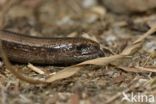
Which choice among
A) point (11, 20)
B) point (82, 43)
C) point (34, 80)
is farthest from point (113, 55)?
point (11, 20)

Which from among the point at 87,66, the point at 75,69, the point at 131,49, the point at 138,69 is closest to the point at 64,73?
the point at 75,69

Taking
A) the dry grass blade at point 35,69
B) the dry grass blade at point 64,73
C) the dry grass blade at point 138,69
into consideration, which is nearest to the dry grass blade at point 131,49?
the dry grass blade at point 138,69

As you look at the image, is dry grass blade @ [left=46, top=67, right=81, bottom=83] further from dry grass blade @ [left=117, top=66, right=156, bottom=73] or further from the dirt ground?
dry grass blade @ [left=117, top=66, right=156, bottom=73]

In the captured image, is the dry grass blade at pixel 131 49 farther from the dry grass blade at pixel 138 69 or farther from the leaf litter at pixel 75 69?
the dry grass blade at pixel 138 69

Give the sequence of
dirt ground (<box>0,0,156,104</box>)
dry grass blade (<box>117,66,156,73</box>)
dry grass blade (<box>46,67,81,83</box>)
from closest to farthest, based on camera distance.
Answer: dirt ground (<box>0,0,156,104</box>) → dry grass blade (<box>46,67,81,83</box>) → dry grass blade (<box>117,66,156,73</box>)

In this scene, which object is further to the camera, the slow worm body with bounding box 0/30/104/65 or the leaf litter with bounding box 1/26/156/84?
the slow worm body with bounding box 0/30/104/65

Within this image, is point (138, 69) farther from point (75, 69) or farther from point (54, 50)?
point (54, 50)

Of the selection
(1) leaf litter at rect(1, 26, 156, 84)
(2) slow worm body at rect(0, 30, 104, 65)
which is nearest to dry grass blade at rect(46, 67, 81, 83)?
(1) leaf litter at rect(1, 26, 156, 84)
